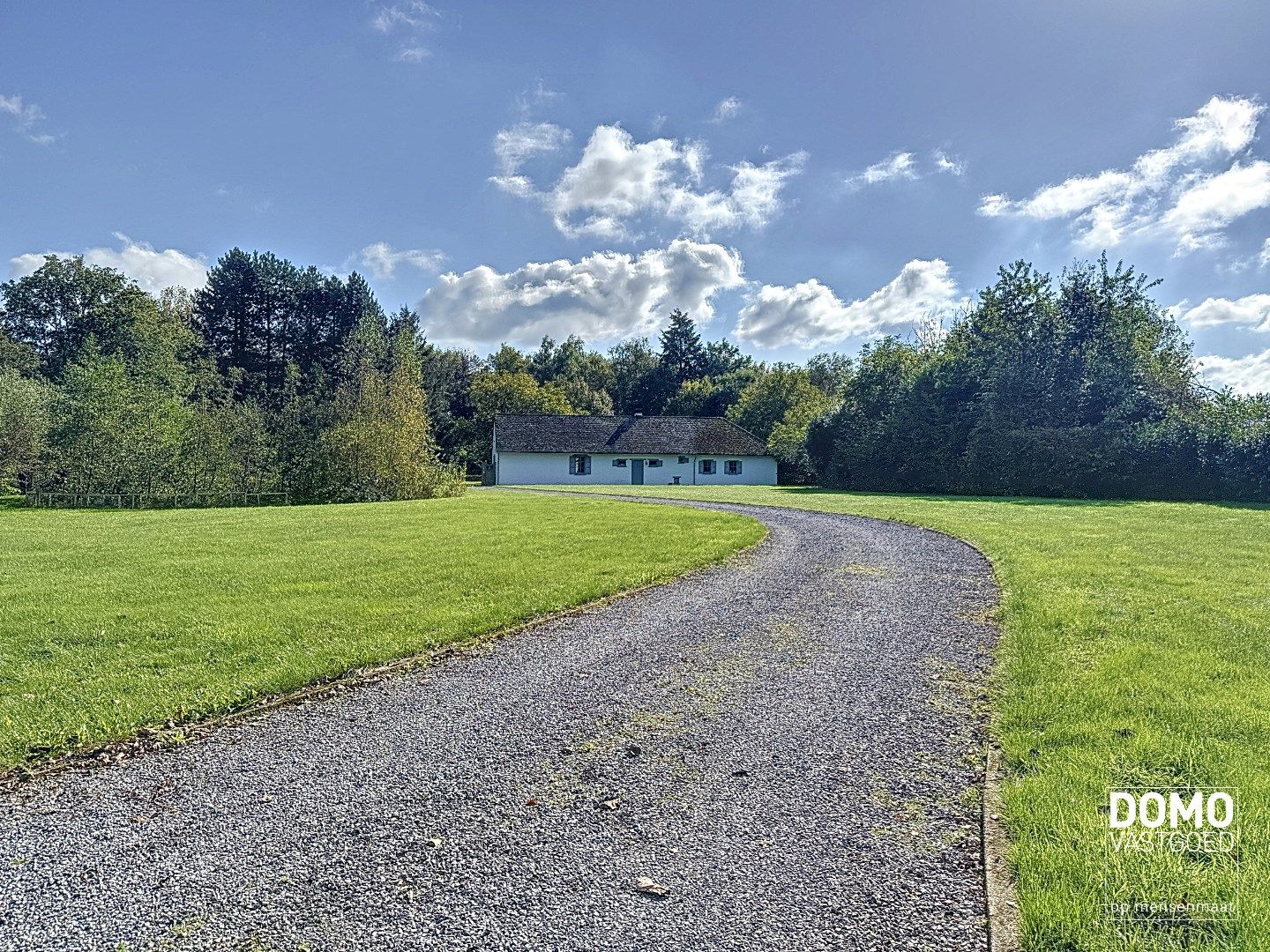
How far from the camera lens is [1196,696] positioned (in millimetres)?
4359

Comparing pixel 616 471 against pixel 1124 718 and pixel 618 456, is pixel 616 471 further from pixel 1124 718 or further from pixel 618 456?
pixel 1124 718

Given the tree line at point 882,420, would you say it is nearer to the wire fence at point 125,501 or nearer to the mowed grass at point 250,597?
the wire fence at point 125,501

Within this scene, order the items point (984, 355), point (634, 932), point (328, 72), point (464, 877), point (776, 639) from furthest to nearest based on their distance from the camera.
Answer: point (984, 355) → point (328, 72) → point (776, 639) → point (464, 877) → point (634, 932)

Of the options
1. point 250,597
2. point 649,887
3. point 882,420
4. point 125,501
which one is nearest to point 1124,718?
point 649,887

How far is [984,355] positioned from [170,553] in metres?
30.2

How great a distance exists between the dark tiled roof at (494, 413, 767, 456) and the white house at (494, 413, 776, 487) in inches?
2.2

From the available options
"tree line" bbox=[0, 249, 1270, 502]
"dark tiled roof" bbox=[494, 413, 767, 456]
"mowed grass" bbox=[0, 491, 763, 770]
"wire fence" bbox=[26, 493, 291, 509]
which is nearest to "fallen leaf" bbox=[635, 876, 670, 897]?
"mowed grass" bbox=[0, 491, 763, 770]

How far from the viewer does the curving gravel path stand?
2.38 metres

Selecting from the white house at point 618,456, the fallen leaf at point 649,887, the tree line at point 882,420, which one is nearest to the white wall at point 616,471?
the white house at point 618,456

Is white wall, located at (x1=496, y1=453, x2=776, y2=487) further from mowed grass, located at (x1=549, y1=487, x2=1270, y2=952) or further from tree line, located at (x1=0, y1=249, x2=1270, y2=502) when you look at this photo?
mowed grass, located at (x1=549, y1=487, x2=1270, y2=952)

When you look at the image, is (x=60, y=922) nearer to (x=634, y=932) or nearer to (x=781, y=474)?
(x=634, y=932)

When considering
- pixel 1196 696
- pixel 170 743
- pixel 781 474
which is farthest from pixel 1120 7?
pixel 781 474

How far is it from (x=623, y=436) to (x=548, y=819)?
40.5 m

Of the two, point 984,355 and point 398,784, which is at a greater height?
point 984,355
